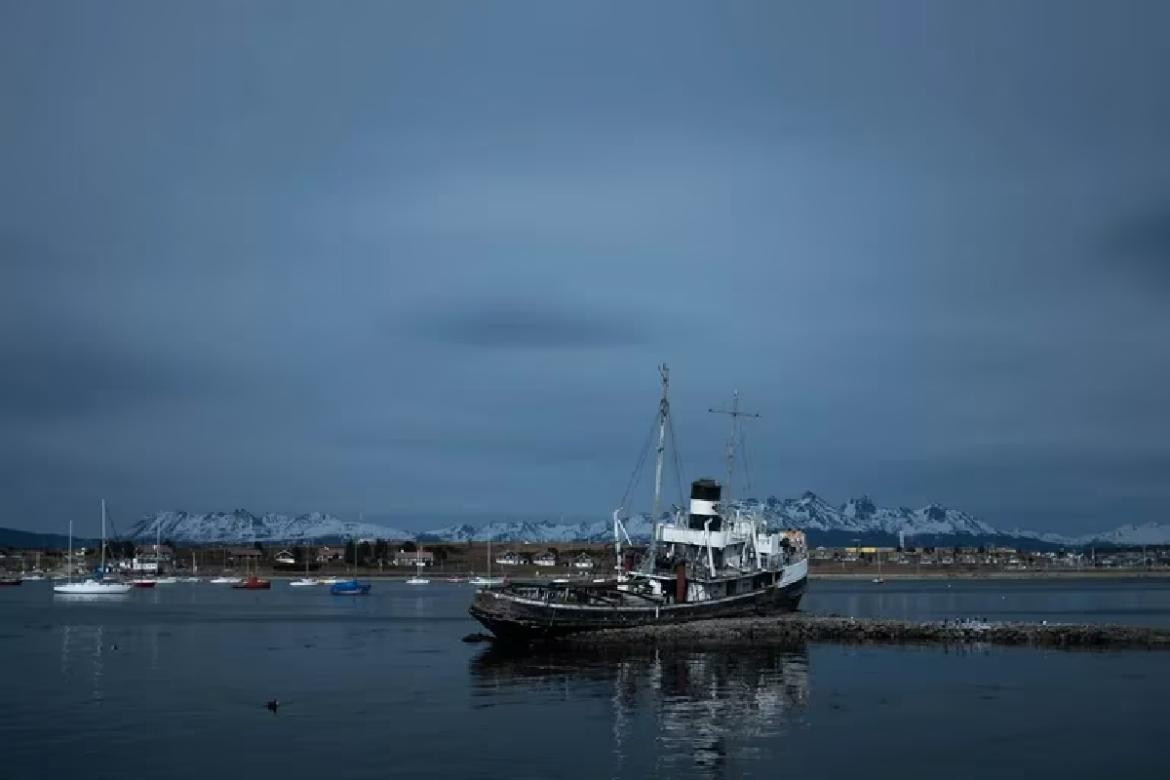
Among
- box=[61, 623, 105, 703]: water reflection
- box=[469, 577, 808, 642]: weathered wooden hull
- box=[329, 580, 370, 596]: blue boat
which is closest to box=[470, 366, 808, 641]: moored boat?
box=[469, 577, 808, 642]: weathered wooden hull

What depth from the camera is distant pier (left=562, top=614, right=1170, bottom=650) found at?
271ft

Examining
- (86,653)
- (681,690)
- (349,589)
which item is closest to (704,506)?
(681,690)

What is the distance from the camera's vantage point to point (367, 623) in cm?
11950

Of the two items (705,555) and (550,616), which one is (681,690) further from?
(705,555)

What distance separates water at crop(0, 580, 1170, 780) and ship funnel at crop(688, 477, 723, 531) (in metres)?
11.8

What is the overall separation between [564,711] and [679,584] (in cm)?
3478

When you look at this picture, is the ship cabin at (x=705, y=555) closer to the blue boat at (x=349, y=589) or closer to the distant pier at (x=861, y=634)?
the distant pier at (x=861, y=634)

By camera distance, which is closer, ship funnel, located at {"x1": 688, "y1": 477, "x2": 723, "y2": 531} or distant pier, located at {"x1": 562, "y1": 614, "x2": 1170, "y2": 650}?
distant pier, located at {"x1": 562, "y1": 614, "x2": 1170, "y2": 650}

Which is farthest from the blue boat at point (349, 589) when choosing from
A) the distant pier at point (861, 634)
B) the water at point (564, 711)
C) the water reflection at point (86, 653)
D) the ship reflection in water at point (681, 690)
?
the ship reflection in water at point (681, 690)

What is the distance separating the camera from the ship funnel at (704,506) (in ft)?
304

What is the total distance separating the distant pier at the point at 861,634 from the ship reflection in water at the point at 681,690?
124 inches

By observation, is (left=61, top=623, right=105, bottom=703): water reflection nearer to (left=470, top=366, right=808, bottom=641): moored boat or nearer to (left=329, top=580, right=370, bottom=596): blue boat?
(left=470, top=366, right=808, bottom=641): moored boat

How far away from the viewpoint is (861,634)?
88750 mm

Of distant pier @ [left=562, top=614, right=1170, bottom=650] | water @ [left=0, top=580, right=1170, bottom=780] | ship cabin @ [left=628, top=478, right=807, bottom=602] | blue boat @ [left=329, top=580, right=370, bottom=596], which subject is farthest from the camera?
blue boat @ [left=329, top=580, right=370, bottom=596]
